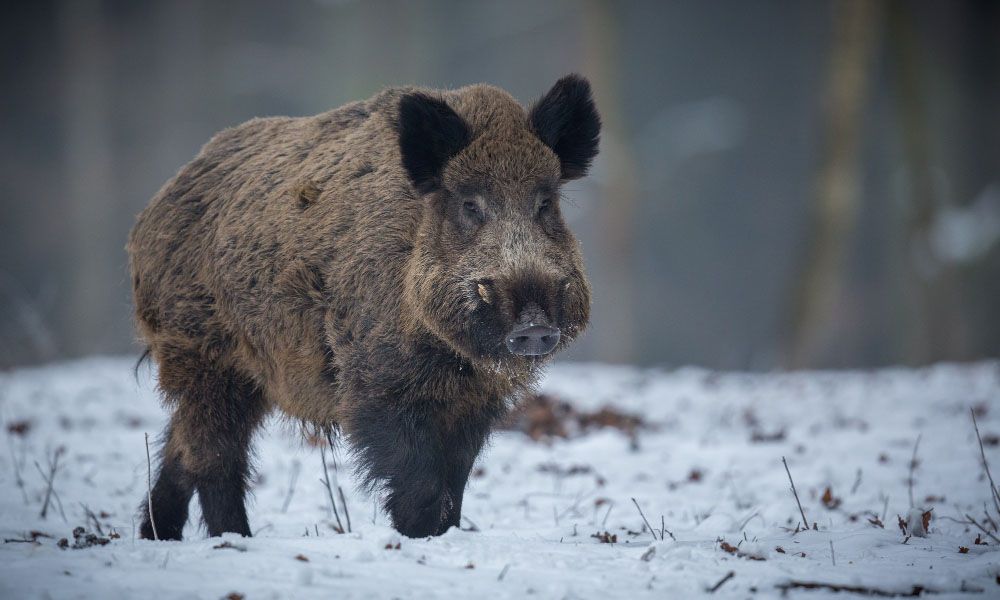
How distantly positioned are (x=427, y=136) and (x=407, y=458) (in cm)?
161

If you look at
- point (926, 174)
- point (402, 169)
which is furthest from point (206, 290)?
point (926, 174)

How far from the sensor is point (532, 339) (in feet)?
12.7

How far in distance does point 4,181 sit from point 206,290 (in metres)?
A: 21.3

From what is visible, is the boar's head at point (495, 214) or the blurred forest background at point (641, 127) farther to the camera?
the blurred forest background at point (641, 127)

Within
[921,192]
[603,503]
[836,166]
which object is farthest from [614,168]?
[603,503]

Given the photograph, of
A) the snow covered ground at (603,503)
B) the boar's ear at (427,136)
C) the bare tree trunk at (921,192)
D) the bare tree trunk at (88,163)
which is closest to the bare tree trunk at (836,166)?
the bare tree trunk at (921,192)

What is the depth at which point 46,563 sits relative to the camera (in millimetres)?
3461

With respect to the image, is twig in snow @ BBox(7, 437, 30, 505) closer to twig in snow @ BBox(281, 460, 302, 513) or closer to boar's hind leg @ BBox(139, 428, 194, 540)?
boar's hind leg @ BBox(139, 428, 194, 540)

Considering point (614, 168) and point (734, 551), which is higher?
point (614, 168)

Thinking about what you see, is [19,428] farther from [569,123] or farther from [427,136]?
[569,123]

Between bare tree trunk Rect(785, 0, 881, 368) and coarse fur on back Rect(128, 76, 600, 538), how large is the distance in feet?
31.7

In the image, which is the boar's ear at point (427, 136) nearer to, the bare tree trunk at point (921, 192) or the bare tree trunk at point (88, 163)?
the bare tree trunk at point (921, 192)

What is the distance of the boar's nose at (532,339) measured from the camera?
3854 millimetres

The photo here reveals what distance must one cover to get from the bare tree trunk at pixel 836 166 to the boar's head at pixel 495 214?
9613 millimetres
